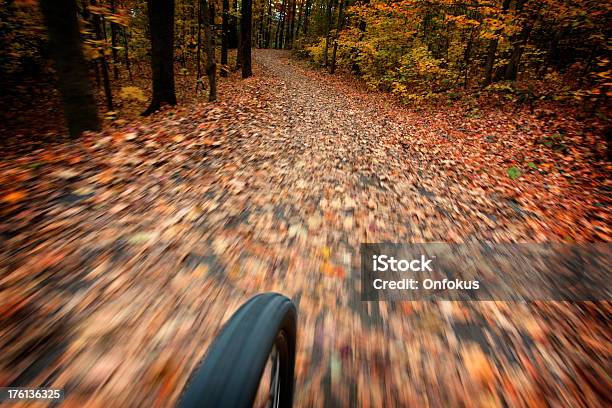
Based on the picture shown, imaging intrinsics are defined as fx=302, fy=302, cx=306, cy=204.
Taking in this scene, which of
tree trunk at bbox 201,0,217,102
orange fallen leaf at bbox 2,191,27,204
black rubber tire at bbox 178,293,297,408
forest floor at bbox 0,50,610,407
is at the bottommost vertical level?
forest floor at bbox 0,50,610,407

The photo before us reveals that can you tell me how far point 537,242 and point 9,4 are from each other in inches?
606

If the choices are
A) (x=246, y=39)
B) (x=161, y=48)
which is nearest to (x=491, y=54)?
(x=161, y=48)

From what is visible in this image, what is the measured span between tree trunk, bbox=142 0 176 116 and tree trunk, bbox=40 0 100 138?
10.4ft

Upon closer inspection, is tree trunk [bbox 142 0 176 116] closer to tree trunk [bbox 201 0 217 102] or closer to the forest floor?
tree trunk [bbox 201 0 217 102]

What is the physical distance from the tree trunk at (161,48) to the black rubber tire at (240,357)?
362 inches

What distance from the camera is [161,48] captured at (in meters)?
8.67

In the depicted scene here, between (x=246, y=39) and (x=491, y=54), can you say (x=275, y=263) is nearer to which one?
(x=491, y=54)

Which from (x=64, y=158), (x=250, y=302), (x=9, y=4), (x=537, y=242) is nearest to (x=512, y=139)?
(x=537, y=242)

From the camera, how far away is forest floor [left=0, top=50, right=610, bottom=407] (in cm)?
206

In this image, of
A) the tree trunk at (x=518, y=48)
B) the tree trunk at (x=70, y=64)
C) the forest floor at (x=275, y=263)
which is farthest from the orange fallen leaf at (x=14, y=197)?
the tree trunk at (x=518, y=48)

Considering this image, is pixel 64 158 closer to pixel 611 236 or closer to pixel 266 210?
pixel 266 210

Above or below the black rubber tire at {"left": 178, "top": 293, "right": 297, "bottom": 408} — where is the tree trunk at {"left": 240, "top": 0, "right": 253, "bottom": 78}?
above

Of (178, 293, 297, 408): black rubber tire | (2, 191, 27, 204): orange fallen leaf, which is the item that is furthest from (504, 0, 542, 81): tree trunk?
(2, 191, 27, 204): orange fallen leaf

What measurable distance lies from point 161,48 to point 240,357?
9819mm
